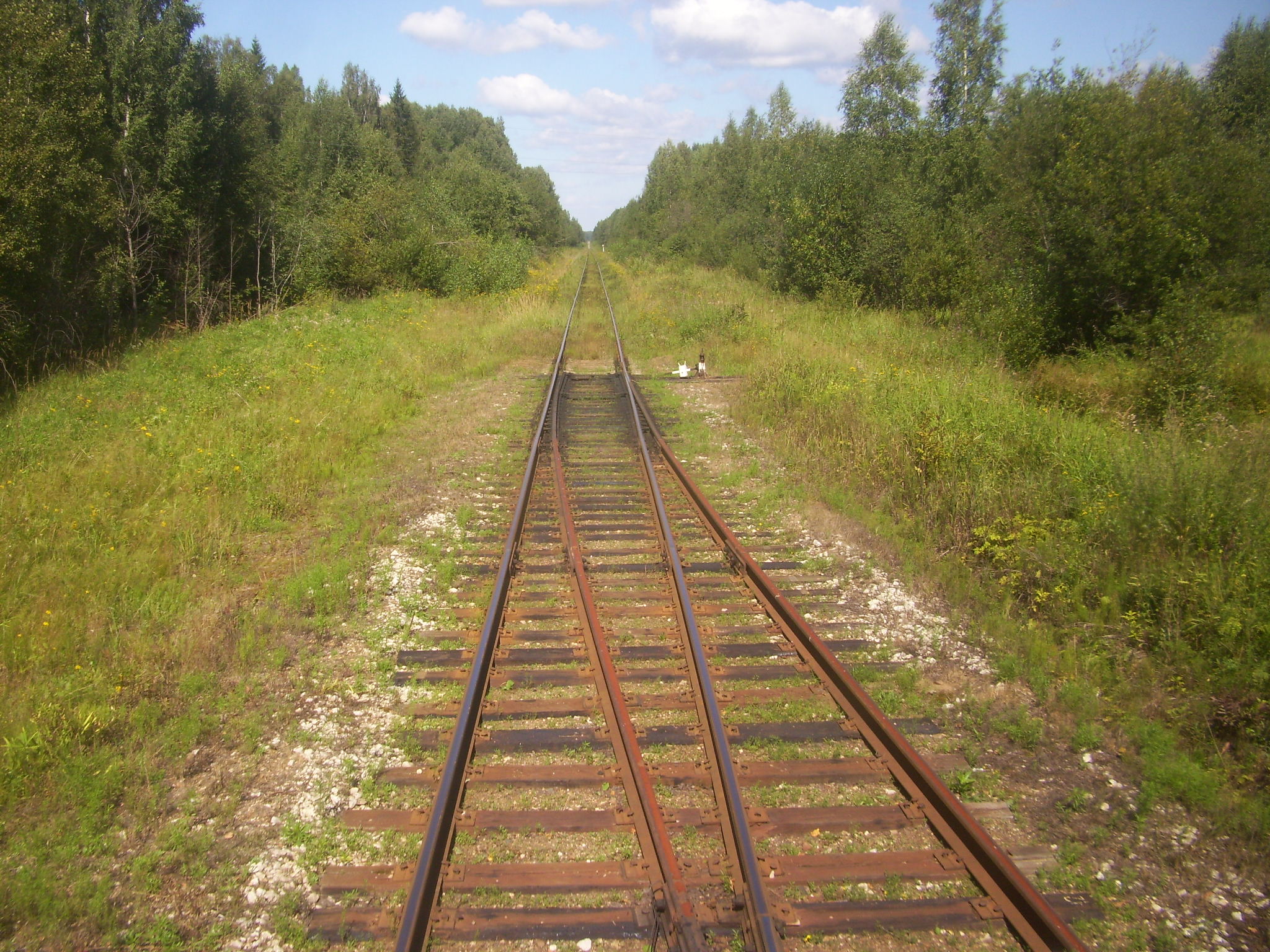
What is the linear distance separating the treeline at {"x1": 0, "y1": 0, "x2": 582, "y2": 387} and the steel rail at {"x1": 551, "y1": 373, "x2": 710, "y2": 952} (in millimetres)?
13995

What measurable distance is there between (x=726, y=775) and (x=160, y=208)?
25401 mm

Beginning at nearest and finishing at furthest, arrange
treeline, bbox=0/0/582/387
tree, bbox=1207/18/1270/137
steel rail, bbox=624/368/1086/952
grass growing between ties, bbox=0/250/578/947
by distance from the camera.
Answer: steel rail, bbox=624/368/1086/952 < grass growing between ties, bbox=0/250/578/947 < treeline, bbox=0/0/582/387 < tree, bbox=1207/18/1270/137

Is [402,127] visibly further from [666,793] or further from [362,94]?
[666,793]

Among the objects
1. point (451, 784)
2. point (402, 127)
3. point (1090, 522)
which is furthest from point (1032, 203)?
point (402, 127)

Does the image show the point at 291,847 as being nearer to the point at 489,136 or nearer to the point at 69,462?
the point at 69,462

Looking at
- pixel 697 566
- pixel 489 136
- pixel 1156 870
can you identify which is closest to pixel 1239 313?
pixel 697 566

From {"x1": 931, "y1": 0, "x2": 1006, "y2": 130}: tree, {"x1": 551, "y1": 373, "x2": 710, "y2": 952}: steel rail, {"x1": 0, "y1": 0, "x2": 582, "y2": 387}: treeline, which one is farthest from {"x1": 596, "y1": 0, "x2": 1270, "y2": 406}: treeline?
{"x1": 0, "y1": 0, "x2": 582, "y2": 387}: treeline

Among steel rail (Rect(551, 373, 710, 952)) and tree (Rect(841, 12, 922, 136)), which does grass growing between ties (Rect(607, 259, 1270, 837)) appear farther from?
tree (Rect(841, 12, 922, 136))

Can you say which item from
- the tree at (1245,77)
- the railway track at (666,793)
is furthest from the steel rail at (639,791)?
the tree at (1245,77)

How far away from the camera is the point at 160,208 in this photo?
74.0 feet

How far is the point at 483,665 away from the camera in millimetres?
4902

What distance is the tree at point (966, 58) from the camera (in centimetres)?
3150

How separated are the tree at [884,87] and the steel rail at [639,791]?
34.3m

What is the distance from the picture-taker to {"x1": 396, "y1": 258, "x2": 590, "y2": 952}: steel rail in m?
3.04
